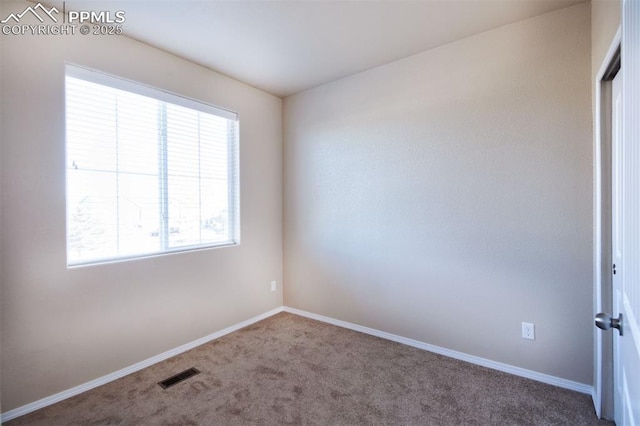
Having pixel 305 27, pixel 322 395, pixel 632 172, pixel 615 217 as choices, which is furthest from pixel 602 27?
pixel 322 395

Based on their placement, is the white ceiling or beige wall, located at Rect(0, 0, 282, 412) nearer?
beige wall, located at Rect(0, 0, 282, 412)

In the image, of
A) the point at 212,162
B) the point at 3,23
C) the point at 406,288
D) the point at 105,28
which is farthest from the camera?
the point at 212,162

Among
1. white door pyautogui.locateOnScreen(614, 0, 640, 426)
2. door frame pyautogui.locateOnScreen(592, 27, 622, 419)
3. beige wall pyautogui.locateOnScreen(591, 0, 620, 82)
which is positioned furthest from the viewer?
door frame pyautogui.locateOnScreen(592, 27, 622, 419)

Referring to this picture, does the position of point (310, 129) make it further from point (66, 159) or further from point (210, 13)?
point (66, 159)

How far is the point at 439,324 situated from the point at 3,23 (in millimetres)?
3854

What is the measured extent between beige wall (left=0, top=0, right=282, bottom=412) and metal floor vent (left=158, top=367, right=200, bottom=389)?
386mm

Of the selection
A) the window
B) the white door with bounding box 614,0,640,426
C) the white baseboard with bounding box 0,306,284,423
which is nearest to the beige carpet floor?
the white baseboard with bounding box 0,306,284,423

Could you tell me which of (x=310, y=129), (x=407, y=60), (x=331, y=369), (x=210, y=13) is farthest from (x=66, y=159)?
(x=407, y=60)

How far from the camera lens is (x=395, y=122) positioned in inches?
116

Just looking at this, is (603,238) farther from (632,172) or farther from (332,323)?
(332,323)

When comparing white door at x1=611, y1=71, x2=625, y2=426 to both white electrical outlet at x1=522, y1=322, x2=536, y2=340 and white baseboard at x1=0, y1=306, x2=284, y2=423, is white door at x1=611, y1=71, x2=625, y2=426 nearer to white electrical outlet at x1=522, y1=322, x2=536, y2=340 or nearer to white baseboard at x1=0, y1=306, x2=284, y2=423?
white electrical outlet at x1=522, y1=322, x2=536, y2=340

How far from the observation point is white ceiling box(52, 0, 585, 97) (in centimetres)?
212

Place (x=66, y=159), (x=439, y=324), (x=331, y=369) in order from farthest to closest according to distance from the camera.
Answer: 1. (x=439, y=324)
2. (x=331, y=369)
3. (x=66, y=159)

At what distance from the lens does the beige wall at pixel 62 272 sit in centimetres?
194
